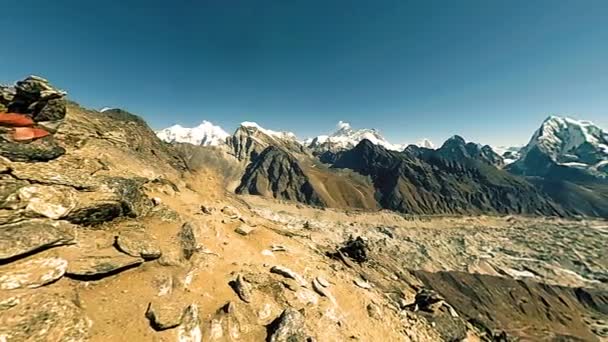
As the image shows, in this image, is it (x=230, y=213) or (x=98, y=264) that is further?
(x=230, y=213)

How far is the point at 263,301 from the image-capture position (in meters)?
21.4

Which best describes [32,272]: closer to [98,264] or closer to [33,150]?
[98,264]

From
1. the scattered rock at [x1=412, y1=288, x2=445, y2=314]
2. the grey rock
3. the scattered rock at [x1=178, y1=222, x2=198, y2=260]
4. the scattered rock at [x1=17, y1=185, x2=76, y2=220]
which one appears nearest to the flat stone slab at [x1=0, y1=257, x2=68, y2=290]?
the scattered rock at [x1=17, y1=185, x2=76, y2=220]

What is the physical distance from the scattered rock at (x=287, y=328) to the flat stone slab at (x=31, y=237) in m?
13.3

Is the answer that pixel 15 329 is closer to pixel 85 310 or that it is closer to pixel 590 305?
pixel 85 310

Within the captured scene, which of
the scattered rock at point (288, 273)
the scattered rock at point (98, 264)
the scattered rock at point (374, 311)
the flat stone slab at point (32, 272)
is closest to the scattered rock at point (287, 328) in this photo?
the scattered rock at point (288, 273)

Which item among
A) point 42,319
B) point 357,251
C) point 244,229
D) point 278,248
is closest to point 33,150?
point 42,319

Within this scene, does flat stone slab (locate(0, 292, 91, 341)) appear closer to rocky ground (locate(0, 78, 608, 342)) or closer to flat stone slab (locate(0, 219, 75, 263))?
rocky ground (locate(0, 78, 608, 342))

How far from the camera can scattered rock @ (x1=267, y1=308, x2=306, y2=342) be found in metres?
18.3

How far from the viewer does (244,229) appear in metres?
31.8

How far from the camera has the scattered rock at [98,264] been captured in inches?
614

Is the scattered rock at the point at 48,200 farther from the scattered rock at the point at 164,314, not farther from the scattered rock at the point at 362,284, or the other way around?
the scattered rock at the point at 362,284

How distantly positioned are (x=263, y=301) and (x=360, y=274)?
1923cm

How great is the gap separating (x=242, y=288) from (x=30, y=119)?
70.2ft
